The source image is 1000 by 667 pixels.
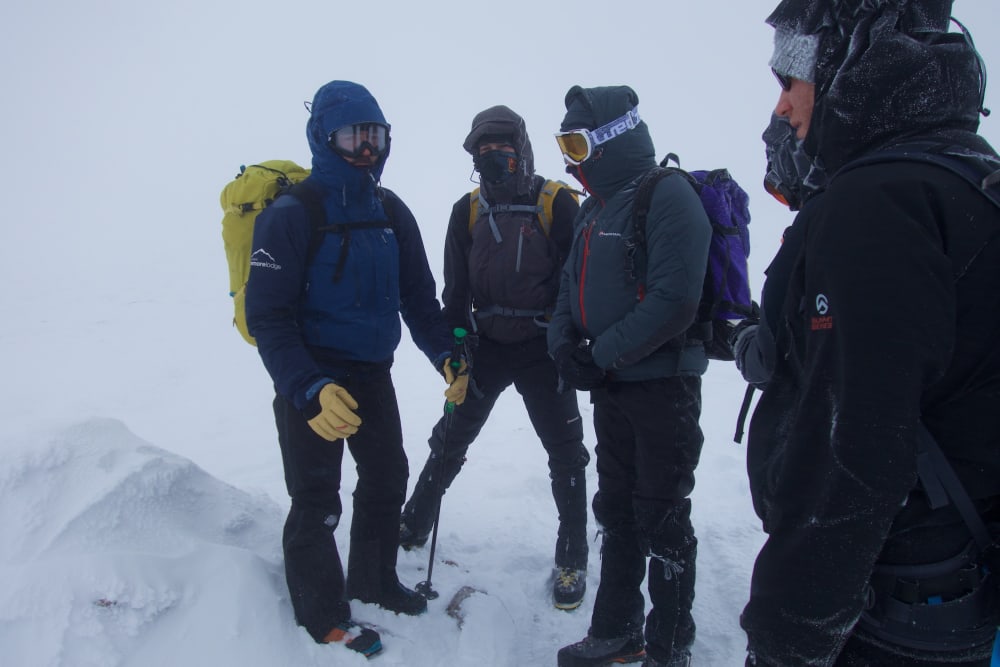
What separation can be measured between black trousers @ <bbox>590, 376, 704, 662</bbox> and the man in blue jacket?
1.11 m

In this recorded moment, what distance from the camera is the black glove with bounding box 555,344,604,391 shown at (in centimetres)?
288

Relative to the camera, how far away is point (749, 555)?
13.4 feet

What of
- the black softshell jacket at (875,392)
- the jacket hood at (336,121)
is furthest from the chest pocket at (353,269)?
the black softshell jacket at (875,392)

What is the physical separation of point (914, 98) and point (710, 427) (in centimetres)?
554

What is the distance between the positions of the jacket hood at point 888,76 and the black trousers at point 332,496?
7.88 ft

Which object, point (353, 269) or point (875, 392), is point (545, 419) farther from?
point (875, 392)

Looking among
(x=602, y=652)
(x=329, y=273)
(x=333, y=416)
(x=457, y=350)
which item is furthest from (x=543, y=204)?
(x=602, y=652)

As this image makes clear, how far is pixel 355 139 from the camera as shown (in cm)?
298

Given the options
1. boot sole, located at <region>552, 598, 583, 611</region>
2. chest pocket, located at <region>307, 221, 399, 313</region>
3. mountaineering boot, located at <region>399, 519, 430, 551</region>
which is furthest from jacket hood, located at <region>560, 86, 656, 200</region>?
mountaineering boot, located at <region>399, 519, 430, 551</region>

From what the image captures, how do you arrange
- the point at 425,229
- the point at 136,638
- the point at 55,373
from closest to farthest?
the point at 136,638 → the point at 55,373 → the point at 425,229

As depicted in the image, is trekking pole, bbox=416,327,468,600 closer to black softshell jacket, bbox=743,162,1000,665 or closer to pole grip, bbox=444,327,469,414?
pole grip, bbox=444,327,469,414

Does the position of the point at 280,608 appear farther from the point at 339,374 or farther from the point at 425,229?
the point at 425,229

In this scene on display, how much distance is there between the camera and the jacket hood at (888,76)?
4.33 feet

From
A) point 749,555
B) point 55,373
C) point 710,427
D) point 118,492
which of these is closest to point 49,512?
point 118,492
